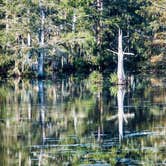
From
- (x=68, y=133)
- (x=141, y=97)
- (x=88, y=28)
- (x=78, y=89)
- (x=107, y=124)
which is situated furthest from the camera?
(x=88, y=28)

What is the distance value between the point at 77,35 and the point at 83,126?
131ft

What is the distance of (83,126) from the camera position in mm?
29188

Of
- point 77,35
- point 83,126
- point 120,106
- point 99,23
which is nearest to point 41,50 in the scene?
point 77,35

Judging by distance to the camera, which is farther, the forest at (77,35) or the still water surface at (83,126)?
the forest at (77,35)

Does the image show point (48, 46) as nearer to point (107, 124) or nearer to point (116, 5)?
point (116, 5)

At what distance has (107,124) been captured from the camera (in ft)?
96.7

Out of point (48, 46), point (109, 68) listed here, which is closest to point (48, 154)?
point (48, 46)

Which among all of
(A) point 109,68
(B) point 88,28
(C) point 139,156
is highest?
(B) point 88,28

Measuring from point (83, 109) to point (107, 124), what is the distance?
5.90 meters

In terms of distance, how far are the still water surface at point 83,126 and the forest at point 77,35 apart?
18.0 m

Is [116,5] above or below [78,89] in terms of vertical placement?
above

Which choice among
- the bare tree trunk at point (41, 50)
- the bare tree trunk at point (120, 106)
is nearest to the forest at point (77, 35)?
the bare tree trunk at point (41, 50)

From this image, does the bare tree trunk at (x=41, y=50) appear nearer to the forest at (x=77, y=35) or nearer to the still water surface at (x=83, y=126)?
the forest at (x=77, y=35)

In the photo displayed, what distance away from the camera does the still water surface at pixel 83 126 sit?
22.1 meters
